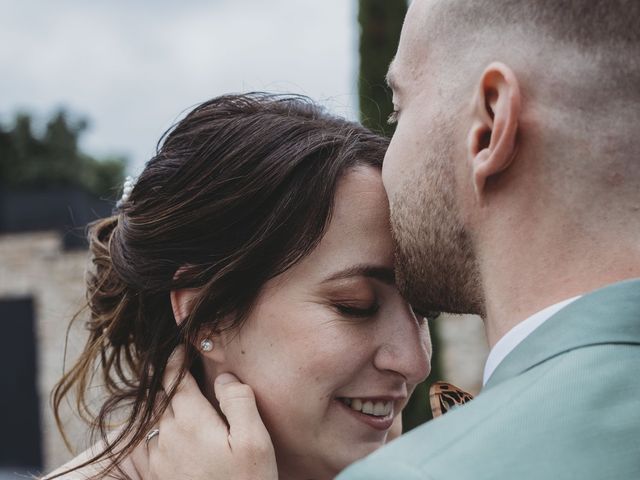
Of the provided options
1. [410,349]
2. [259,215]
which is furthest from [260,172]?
[410,349]

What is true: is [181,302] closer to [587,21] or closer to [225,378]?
[225,378]

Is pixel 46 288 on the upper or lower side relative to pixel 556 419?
lower

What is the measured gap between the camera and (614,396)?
4.42 ft

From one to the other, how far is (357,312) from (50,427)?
32.8 ft

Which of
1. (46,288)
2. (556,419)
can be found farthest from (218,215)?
(46,288)

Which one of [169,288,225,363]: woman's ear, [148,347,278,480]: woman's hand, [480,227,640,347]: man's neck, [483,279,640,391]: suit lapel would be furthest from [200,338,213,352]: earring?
[483,279,640,391]: suit lapel

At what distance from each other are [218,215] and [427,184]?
31.9 inches

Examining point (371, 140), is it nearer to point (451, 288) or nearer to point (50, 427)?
point (451, 288)

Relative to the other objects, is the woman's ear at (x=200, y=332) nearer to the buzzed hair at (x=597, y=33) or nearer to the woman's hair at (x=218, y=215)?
the woman's hair at (x=218, y=215)

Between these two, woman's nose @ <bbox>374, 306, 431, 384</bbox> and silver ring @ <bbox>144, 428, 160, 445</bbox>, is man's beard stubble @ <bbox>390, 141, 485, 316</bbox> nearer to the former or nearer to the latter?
woman's nose @ <bbox>374, 306, 431, 384</bbox>

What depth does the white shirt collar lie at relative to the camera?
5.16 feet

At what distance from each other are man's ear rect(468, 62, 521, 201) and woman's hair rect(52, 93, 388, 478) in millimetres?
741

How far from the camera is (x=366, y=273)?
7.61 ft

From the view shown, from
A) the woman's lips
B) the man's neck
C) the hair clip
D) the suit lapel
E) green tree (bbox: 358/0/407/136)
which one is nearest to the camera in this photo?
the suit lapel
